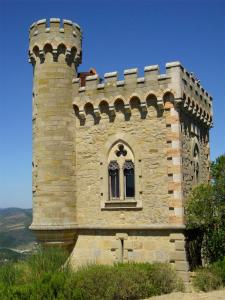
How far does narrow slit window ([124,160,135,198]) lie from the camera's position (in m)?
17.5

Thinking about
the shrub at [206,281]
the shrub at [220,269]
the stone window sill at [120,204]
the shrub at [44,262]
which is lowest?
the shrub at [206,281]

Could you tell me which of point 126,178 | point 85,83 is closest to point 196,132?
point 126,178

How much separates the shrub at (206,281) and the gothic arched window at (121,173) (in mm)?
4008

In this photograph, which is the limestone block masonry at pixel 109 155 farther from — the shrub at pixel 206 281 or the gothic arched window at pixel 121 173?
the shrub at pixel 206 281

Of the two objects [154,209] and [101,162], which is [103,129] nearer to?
[101,162]

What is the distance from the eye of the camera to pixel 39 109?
60.1 ft

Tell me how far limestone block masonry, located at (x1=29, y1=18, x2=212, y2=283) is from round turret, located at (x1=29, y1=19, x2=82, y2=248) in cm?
4

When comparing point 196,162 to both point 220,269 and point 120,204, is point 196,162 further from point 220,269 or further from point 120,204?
point 220,269

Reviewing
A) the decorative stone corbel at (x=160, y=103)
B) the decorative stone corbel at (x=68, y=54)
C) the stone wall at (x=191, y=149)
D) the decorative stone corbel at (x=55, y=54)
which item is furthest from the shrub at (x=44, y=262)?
the decorative stone corbel at (x=68, y=54)

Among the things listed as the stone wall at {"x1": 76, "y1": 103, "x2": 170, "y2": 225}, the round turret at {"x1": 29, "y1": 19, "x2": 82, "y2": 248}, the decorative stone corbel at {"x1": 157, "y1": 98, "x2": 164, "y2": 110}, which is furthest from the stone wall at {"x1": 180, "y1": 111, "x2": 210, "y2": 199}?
the round turret at {"x1": 29, "y1": 19, "x2": 82, "y2": 248}

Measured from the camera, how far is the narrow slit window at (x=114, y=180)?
17.8 metres

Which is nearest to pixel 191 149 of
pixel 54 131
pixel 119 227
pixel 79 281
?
pixel 119 227

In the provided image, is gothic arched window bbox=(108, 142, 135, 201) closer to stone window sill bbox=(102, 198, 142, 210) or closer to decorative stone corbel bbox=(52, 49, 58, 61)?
stone window sill bbox=(102, 198, 142, 210)

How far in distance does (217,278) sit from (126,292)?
3.74 m
